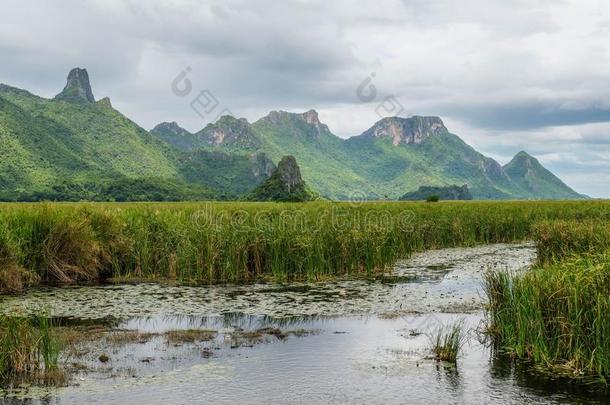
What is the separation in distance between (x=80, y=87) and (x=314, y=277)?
196 metres

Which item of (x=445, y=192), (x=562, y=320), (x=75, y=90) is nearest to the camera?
(x=562, y=320)

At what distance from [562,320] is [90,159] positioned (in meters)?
138

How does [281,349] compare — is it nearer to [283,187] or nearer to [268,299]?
[268,299]

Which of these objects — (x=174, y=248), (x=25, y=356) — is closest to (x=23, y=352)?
(x=25, y=356)

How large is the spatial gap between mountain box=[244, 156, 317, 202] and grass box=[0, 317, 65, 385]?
7007 centimetres

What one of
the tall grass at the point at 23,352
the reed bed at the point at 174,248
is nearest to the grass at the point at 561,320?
the tall grass at the point at 23,352

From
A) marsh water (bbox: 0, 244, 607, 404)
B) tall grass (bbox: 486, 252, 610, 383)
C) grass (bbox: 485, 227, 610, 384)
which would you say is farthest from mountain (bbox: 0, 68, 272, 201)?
tall grass (bbox: 486, 252, 610, 383)

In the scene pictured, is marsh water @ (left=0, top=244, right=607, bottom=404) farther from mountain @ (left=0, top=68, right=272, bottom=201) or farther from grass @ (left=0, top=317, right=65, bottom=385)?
mountain @ (left=0, top=68, right=272, bottom=201)

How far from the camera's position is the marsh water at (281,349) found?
778 cm

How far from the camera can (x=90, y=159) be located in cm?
13462

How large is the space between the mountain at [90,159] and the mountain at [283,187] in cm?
1348

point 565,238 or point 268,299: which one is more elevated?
point 565,238

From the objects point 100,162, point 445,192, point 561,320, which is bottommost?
point 561,320

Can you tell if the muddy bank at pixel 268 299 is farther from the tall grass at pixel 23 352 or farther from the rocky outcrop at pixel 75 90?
the rocky outcrop at pixel 75 90
